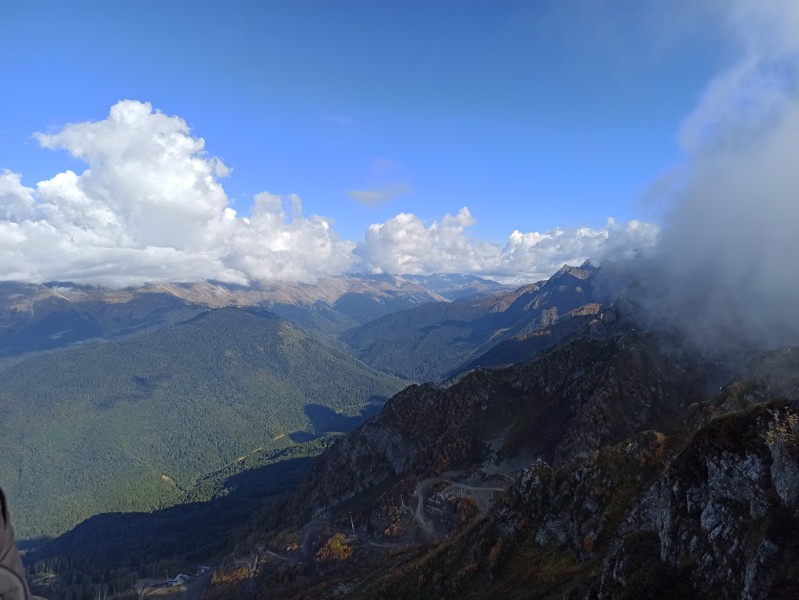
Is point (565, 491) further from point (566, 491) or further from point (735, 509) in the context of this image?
point (735, 509)

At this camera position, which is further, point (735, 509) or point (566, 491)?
point (566, 491)

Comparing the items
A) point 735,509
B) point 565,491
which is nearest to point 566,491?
point 565,491

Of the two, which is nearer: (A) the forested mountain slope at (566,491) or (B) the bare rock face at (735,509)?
(B) the bare rock face at (735,509)

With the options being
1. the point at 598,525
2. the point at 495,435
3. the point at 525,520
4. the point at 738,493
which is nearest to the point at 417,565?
the point at 525,520

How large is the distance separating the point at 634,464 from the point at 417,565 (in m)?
36.2

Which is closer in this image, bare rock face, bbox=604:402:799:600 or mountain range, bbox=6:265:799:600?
bare rock face, bbox=604:402:799:600

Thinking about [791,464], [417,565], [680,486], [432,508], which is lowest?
[432,508]

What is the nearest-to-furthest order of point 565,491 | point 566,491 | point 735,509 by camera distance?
1. point 735,509
2. point 566,491
3. point 565,491

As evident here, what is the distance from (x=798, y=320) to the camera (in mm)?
189750

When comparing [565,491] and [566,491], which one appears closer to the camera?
[566,491]

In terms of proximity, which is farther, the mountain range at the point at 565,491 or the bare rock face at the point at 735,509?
the mountain range at the point at 565,491

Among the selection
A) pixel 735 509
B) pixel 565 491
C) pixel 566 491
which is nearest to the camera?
pixel 735 509

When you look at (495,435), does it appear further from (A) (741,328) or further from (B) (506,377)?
(A) (741,328)

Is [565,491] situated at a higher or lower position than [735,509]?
lower
